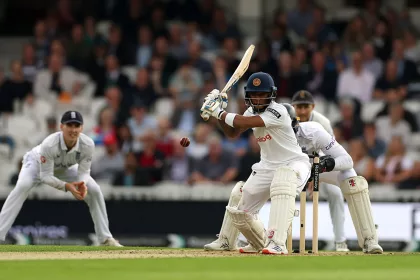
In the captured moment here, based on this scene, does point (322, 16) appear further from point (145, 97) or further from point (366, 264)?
point (366, 264)

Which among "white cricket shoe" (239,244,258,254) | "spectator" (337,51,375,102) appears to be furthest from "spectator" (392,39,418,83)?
"white cricket shoe" (239,244,258,254)

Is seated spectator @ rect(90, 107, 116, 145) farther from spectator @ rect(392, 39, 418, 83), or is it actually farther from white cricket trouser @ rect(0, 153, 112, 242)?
spectator @ rect(392, 39, 418, 83)

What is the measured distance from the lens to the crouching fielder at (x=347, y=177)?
427 inches

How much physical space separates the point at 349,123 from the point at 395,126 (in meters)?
0.72

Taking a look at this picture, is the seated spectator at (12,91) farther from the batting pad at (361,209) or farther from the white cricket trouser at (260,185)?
the batting pad at (361,209)

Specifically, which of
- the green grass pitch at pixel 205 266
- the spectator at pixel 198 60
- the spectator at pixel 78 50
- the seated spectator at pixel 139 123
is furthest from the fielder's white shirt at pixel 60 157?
the spectator at pixel 78 50

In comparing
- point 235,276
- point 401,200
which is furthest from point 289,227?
point 401,200

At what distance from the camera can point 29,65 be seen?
1864cm

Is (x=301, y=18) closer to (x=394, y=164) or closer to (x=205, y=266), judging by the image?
(x=394, y=164)

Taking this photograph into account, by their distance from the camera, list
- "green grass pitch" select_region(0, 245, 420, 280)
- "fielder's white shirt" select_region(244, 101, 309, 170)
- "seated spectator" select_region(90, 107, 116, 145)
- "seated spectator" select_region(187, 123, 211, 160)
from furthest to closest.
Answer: "seated spectator" select_region(90, 107, 116, 145)
"seated spectator" select_region(187, 123, 211, 160)
"fielder's white shirt" select_region(244, 101, 309, 170)
"green grass pitch" select_region(0, 245, 420, 280)

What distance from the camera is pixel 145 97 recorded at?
1769cm

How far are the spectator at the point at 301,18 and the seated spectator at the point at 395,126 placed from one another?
3005mm

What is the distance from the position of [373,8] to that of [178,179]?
17.0 feet

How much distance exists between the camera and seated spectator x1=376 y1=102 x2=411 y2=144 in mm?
16281
